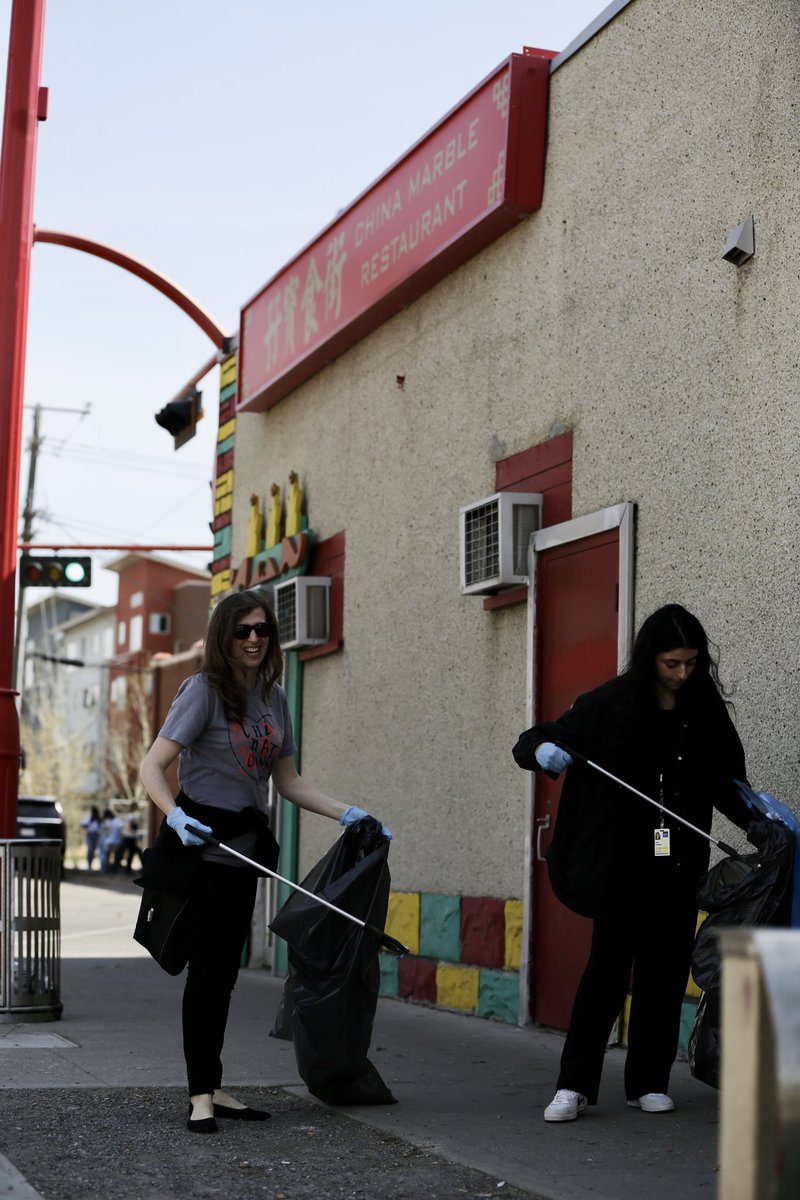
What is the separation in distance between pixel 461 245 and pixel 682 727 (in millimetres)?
4252

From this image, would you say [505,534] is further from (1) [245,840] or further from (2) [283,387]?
(2) [283,387]

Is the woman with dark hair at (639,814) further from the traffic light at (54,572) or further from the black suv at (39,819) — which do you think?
the black suv at (39,819)

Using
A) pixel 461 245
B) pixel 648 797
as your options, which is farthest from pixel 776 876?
pixel 461 245

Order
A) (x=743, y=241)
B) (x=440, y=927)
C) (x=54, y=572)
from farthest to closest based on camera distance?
1. (x=54, y=572)
2. (x=440, y=927)
3. (x=743, y=241)

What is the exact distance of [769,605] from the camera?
20.4 feet

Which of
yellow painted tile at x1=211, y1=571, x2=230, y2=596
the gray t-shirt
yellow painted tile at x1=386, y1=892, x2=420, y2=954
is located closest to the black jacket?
the gray t-shirt

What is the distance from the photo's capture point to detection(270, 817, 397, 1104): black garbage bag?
551cm

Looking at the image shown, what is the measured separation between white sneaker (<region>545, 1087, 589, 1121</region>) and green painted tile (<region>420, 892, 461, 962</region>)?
3326 mm

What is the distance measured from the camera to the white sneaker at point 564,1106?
5387mm

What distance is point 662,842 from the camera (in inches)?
215

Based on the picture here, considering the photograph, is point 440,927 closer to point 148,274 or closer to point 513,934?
point 513,934

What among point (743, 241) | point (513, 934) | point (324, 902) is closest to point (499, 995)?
point (513, 934)

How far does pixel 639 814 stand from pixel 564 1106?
0.99 m

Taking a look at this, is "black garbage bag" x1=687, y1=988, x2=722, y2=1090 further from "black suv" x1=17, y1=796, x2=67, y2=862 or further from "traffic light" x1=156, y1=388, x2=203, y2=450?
"black suv" x1=17, y1=796, x2=67, y2=862
